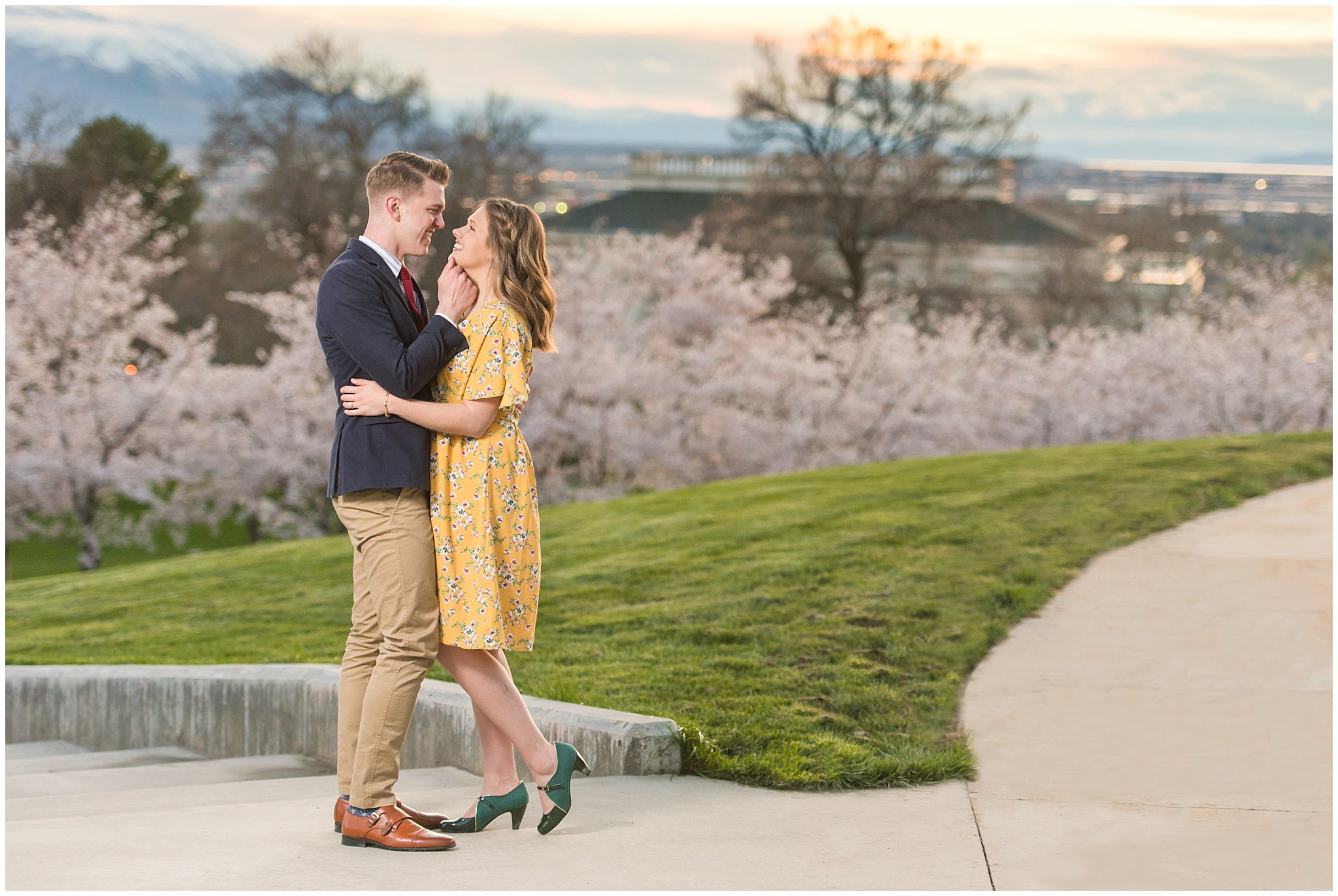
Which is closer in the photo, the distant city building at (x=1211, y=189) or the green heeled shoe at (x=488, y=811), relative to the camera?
the green heeled shoe at (x=488, y=811)

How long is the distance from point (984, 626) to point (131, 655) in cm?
519

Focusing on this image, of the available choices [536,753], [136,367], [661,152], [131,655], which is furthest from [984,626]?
[661,152]

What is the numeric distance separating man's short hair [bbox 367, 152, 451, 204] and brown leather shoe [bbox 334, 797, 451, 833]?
6.13 ft

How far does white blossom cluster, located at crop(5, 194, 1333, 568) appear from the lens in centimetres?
2347

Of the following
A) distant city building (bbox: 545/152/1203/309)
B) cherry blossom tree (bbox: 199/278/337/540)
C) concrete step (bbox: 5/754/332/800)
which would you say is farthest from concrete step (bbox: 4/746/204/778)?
distant city building (bbox: 545/152/1203/309)

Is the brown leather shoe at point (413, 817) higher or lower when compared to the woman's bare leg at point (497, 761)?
lower

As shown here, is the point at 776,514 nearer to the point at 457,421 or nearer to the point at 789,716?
the point at 789,716

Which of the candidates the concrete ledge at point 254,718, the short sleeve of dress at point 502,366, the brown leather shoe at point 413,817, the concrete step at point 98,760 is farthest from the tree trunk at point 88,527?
the short sleeve of dress at point 502,366

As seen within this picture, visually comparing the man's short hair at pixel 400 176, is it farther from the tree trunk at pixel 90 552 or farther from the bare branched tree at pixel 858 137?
the bare branched tree at pixel 858 137

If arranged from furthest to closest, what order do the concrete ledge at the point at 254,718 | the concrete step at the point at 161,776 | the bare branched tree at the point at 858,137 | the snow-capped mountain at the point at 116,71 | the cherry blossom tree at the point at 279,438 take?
1. the bare branched tree at the point at 858,137
2. the snow-capped mountain at the point at 116,71
3. the cherry blossom tree at the point at 279,438
4. the concrete step at the point at 161,776
5. the concrete ledge at the point at 254,718

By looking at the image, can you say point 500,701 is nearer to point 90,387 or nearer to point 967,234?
point 90,387

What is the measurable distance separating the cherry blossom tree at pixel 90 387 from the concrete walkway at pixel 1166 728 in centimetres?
1937

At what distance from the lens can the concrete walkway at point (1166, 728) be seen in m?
3.78

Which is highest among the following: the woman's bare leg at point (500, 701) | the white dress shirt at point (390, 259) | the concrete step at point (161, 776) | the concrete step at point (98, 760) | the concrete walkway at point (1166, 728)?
the white dress shirt at point (390, 259)
